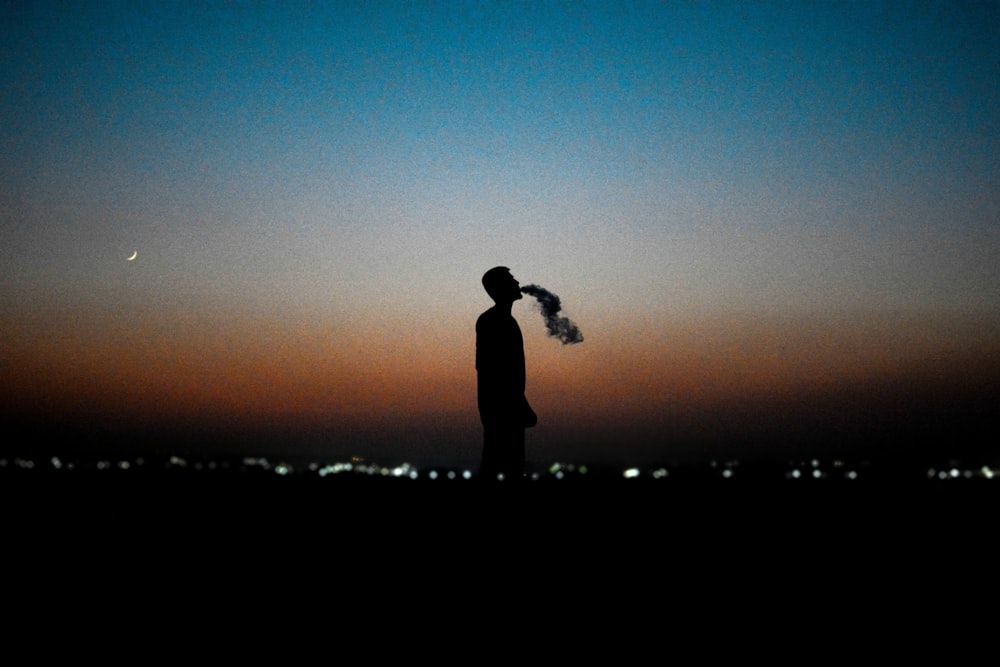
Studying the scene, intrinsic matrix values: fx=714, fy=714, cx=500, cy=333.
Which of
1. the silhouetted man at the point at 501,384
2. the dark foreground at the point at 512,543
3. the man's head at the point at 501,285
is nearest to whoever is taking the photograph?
the dark foreground at the point at 512,543

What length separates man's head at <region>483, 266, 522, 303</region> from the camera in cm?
859

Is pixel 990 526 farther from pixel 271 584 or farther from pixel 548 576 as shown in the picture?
pixel 271 584

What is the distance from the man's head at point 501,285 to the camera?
8.59 meters

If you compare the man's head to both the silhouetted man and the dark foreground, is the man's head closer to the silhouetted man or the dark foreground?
the silhouetted man

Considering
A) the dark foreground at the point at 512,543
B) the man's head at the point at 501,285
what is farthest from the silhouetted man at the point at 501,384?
the dark foreground at the point at 512,543

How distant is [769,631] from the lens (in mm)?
3186

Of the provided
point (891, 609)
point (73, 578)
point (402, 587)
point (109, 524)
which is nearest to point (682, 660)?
point (891, 609)

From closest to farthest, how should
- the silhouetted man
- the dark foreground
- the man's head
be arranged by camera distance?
the dark foreground, the silhouetted man, the man's head

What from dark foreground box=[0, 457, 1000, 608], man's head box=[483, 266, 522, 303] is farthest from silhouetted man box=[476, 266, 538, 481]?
dark foreground box=[0, 457, 1000, 608]

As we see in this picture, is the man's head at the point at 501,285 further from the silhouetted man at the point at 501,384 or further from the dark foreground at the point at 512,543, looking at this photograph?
the dark foreground at the point at 512,543

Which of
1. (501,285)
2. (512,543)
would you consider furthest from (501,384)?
(512,543)

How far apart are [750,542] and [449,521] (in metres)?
2.40

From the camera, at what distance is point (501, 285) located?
8602 millimetres

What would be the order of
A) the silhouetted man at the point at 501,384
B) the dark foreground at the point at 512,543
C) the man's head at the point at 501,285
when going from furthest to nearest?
the man's head at the point at 501,285, the silhouetted man at the point at 501,384, the dark foreground at the point at 512,543
